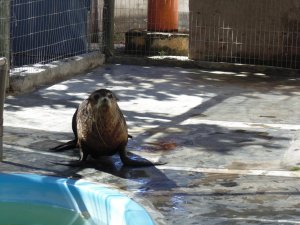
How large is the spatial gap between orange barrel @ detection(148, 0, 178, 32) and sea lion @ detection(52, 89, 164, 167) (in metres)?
6.34

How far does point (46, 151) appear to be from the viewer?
22.5 ft

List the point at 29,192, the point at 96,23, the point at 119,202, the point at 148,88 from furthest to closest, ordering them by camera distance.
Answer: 1. the point at 96,23
2. the point at 148,88
3. the point at 29,192
4. the point at 119,202

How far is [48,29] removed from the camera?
426 inches

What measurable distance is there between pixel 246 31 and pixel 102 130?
5.71 m

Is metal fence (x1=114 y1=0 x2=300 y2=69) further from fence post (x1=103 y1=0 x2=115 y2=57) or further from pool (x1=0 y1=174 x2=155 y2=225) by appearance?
pool (x1=0 y1=174 x2=155 y2=225)

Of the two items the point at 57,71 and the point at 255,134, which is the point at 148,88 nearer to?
the point at 57,71

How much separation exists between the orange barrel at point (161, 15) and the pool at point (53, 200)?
297 inches

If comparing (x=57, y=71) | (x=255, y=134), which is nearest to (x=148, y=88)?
(x=57, y=71)

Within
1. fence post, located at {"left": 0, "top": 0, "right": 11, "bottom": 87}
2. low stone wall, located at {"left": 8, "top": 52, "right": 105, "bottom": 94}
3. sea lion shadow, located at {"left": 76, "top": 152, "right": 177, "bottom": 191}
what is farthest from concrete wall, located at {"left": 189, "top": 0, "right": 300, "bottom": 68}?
sea lion shadow, located at {"left": 76, "top": 152, "right": 177, "bottom": 191}

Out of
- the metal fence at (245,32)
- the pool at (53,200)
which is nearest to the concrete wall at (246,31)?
the metal fence at (245,32)

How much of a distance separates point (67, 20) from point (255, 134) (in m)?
4.66

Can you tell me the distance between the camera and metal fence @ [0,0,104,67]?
34.3 ft

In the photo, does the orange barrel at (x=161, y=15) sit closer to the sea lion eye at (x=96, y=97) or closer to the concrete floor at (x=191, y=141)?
the concrete floor at (x=191, y=141)

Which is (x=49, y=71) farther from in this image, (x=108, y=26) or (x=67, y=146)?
(x=67, y=146)
